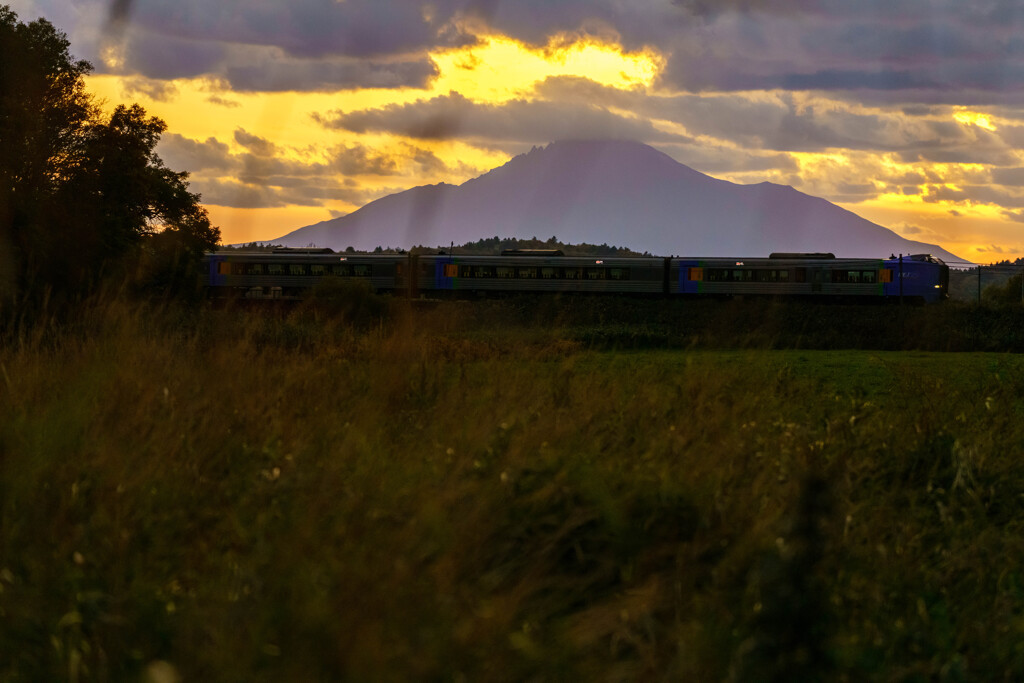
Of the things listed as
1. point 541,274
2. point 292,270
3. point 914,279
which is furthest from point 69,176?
point 914,279

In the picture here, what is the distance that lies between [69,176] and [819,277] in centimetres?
3103

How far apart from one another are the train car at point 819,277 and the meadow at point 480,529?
120 feet

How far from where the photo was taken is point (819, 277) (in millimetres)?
45375

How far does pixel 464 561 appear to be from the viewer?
4.86m

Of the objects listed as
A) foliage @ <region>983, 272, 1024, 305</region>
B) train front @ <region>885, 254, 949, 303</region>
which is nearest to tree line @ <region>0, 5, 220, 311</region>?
train front @ <region>885, 254, 949, 303</region>

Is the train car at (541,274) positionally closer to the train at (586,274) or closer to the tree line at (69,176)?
the train at (586,274)

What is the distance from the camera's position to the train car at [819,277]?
4472 centimetres

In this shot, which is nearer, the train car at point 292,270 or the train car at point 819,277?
the train car at point 819,277

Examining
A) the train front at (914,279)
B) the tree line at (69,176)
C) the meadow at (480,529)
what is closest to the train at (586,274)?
the train front at (914,279)

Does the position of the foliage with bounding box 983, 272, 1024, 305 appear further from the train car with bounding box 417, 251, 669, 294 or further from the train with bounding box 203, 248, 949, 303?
the train car with bounding box 417, 251, 669, 294

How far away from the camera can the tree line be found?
29.4m

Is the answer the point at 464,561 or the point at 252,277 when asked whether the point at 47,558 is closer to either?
the point at 464,561

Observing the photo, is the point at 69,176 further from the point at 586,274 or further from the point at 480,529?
the point at 480,529

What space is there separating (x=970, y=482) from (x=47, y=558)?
651 centimetres
